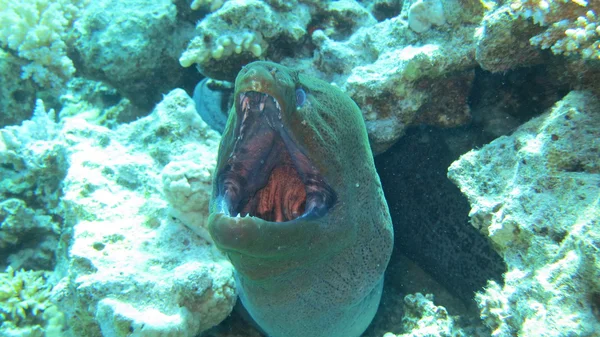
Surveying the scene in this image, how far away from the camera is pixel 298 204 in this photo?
2.70m

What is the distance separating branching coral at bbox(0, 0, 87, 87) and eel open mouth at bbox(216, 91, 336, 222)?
402cm

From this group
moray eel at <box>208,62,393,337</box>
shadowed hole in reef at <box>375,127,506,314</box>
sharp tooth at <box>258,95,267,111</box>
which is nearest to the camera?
moray eel at <box>208,62,393,337</box>

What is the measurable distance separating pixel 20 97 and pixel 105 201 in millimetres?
3286

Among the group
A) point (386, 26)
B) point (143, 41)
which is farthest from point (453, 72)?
point (143, 41)

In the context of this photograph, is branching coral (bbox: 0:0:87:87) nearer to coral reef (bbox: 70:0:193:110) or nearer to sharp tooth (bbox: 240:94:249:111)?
coral reef (bbox: 70:0:193:110)

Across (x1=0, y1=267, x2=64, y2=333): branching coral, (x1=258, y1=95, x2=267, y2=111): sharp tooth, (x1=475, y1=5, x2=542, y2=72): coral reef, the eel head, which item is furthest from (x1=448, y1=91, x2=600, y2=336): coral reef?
(x1=0, y1=267, x2=64, y2=333): branching coral

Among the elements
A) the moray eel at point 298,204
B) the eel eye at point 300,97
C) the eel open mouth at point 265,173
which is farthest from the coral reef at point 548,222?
the eel eye at point 300,97

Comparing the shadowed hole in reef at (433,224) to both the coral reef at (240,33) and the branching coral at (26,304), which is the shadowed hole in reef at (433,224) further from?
the branching coral at (26,304)

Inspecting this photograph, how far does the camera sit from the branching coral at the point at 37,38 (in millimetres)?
4812

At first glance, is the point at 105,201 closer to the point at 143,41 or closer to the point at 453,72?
the point at 143,41

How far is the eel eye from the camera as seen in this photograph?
2.09 meters

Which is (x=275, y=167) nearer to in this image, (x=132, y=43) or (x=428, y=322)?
(x=428, y=322)

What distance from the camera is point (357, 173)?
231 cm

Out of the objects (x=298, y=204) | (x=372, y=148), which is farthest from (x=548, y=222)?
(x=372, y=148)
